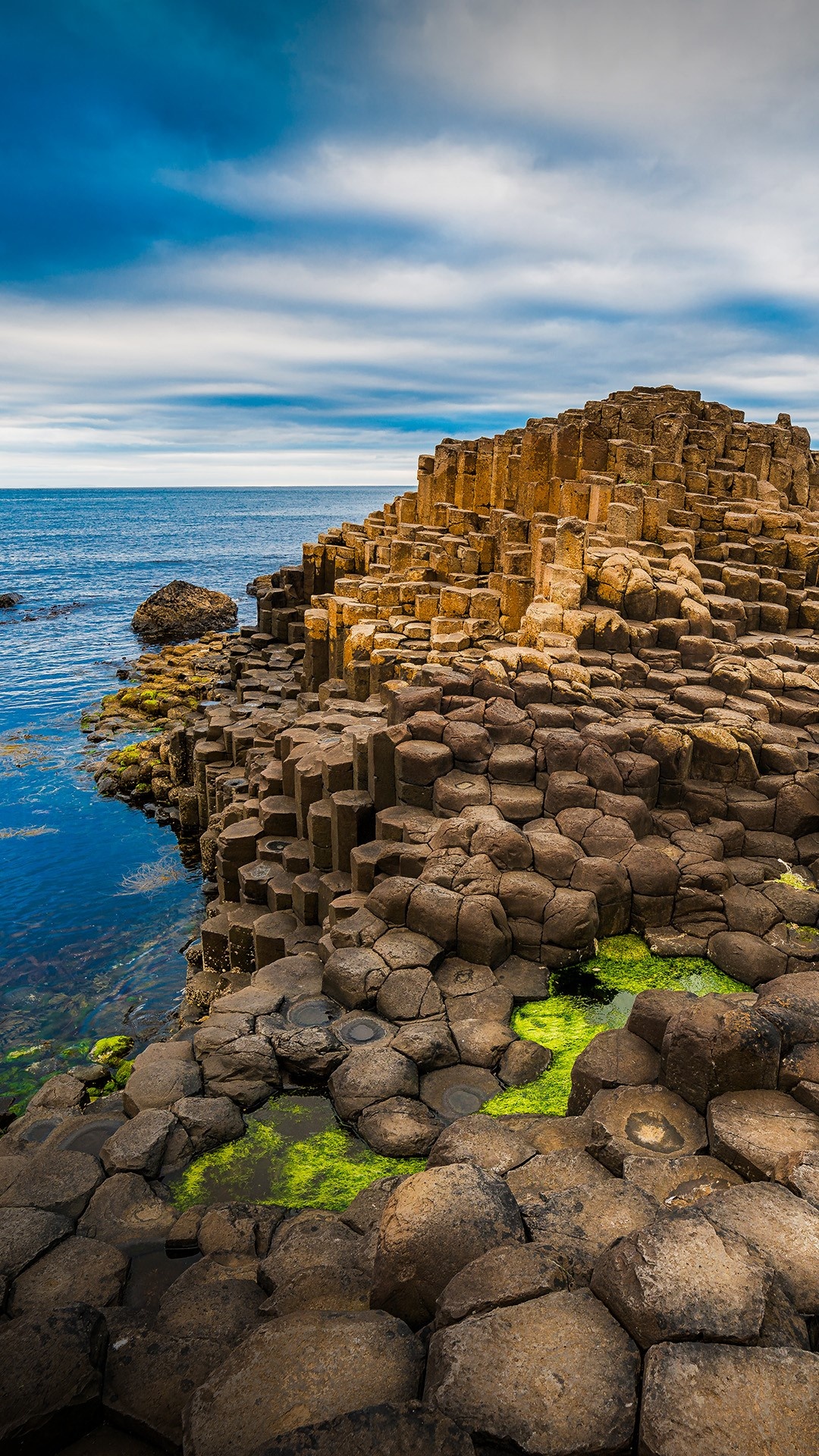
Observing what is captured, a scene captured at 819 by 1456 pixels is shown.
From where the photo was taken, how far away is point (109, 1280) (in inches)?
196

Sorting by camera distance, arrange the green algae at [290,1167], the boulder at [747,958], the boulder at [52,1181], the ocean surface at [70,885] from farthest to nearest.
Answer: the ocean surface at [70,885], the boulder at [747,958], the green algae at [290,1167], the boulder at [52,1181]

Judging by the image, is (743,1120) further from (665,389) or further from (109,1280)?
(665,389)

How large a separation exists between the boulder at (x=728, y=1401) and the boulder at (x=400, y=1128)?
3.32 m

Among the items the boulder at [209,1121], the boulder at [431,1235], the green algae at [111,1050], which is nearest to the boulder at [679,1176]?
the boulder at [431,1235]

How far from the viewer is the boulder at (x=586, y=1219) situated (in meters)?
3.92

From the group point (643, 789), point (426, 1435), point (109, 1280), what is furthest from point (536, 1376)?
point (643, 789)

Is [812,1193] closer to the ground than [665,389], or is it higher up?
closer to the ground

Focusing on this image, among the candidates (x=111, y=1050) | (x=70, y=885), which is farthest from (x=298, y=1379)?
(x=70, y=885)

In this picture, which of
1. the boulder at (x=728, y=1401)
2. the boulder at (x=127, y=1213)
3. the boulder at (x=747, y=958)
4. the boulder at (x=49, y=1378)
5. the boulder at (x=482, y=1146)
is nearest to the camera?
the boulder at (x=728, y=1401)

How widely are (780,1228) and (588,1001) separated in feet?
14.1

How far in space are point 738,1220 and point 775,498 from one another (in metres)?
17.9

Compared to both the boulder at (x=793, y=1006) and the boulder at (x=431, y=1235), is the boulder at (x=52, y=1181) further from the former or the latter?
the boulder at (x=793, y=1006)

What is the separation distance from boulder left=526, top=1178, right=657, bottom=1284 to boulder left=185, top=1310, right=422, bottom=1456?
866 millimetres

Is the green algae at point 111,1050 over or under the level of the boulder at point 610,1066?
under
